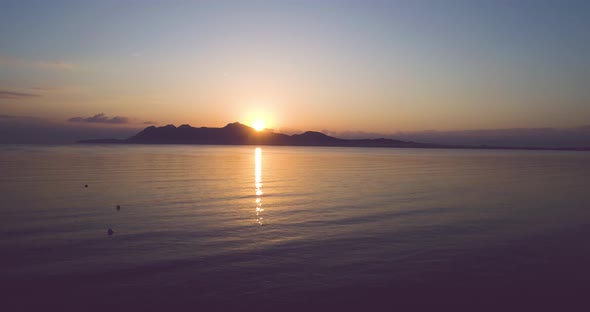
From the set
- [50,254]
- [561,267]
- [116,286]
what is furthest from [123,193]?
[561,267]

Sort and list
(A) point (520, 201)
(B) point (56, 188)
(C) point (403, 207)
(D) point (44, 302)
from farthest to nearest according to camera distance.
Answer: (B) point (56, 188) < (A) point (520, 201) < (C) point (403, 207) < (D) point (44, 302)

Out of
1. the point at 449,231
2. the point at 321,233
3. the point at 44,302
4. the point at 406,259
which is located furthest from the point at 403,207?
the point at 44,302

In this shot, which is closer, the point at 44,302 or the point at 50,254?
the point at 44,302

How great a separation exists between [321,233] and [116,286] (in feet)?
26.2

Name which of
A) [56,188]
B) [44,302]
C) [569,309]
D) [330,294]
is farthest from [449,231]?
[56,188]

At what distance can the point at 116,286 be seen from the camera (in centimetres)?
1013

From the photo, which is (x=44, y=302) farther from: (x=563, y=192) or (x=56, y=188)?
(x=563, y=192)

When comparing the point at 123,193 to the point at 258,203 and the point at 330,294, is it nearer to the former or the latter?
the point at 258,203

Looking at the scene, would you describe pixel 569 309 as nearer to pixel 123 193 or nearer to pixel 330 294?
pixel 330 294

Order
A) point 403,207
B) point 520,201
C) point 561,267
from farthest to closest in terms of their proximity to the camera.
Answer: point 520,201, point 403,207, point 561,267

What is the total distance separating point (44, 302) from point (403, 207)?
17376 mm

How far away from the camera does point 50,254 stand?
1270cm

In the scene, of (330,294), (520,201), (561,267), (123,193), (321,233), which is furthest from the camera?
(123,193)

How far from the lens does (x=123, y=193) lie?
26750 millimetres
